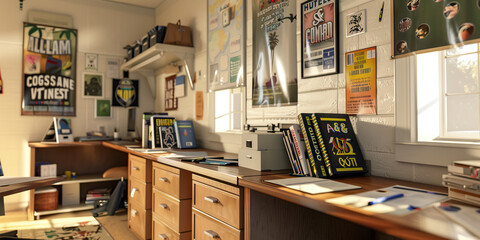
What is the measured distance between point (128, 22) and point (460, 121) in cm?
424

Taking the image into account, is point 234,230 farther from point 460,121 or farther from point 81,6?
point 81,6

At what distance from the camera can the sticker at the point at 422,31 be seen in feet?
4.97

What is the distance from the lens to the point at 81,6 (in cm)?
443

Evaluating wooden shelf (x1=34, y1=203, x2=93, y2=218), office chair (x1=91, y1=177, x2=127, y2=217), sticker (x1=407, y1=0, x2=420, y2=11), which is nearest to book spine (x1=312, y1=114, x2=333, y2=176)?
sticker (x1=407, y1=0, x2=420, y2=11)

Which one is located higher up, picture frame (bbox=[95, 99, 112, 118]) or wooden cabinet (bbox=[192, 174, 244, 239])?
picture frame (bbox=[95, 99, 112, 118])

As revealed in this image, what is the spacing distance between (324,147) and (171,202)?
1.26 metres

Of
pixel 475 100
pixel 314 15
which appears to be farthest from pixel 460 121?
pixel 314 15

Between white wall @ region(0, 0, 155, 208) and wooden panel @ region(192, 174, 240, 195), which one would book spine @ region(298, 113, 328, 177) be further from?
white wall @ region(0, 0, 155, 208)

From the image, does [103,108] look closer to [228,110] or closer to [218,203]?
[228,110]

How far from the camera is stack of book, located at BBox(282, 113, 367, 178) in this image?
5.39 ft

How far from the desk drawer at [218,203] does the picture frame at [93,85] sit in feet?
9.71

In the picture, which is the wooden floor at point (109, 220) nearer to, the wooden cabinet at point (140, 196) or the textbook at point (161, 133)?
the wooden cabinet at point (140, 196)

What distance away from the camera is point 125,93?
15.4ft

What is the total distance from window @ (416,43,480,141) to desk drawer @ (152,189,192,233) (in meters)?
1.50
